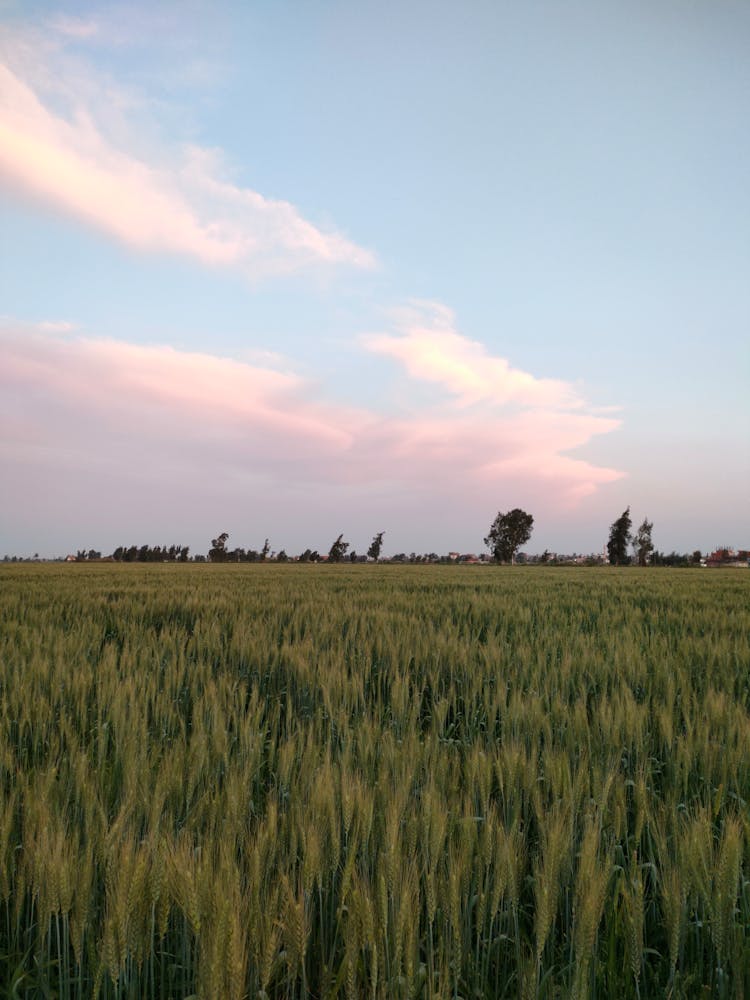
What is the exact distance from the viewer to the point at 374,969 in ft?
3.91

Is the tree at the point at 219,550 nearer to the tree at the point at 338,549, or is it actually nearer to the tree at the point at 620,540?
the tree at the point at 338,549

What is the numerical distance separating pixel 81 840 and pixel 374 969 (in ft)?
3.98

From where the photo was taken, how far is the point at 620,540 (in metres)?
83.5

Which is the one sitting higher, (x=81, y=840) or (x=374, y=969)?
(x=374, y=969)

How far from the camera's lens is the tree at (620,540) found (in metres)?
83.5

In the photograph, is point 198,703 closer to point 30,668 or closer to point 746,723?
point 30,668

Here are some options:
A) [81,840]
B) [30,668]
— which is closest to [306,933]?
[81,840]

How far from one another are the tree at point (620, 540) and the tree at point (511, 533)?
39.7 ft

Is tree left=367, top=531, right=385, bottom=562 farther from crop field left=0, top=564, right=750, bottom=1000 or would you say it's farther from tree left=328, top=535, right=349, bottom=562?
crop field left=0, top=564, right=750, bottom=1000

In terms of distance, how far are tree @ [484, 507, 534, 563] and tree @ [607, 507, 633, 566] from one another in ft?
39.7

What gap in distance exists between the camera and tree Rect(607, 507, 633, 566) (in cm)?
8350

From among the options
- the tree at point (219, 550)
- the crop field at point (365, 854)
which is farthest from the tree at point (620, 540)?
the crop field at point (365, 854)

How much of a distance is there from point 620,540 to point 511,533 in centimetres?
1538

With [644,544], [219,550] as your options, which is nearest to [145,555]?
[219,550]
